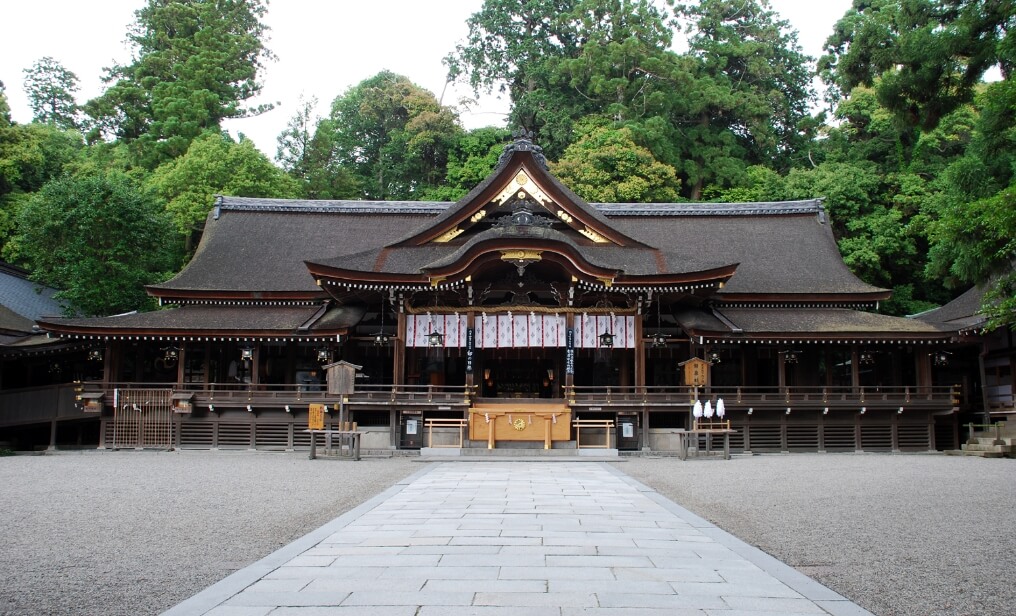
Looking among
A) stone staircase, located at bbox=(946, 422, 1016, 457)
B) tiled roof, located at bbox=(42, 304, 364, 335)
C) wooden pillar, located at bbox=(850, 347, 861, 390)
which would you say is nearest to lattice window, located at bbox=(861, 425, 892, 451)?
wooden pillar, located at bbox=(850, 347, 861, 390)

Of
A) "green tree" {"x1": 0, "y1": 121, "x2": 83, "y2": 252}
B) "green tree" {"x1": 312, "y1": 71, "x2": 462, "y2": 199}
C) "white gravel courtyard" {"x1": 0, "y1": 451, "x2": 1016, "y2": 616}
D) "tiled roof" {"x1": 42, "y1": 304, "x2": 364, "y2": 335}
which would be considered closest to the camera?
"white gravel courtyard" {"x1": 0, "y1": 451, "x2": 1016, "y2": 616}

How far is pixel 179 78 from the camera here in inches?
1706

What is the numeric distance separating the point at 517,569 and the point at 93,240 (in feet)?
85.6

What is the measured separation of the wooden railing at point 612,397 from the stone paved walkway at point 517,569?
10.9 m

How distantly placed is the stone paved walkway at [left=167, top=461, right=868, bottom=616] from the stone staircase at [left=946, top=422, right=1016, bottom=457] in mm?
14016

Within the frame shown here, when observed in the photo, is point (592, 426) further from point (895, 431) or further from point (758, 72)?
point (758, 72)

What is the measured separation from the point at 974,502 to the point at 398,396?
13.9 m

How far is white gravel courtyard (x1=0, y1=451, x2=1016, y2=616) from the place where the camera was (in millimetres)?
5984

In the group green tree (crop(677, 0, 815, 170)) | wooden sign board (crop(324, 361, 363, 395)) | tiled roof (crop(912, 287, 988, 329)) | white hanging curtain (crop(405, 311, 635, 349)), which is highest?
green tree (crop(677, 0, 815, 170))

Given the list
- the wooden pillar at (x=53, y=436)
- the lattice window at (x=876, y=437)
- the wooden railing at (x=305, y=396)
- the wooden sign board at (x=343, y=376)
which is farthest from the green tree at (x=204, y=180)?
the lattice window at (x=876, y=437)

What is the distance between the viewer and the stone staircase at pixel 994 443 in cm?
1973

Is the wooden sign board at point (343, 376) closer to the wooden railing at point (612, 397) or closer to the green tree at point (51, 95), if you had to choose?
the wooden railing at point (612, 397)

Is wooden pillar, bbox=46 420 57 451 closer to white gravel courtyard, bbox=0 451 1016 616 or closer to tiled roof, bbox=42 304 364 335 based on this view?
tiled roof, bbox=42 304 364 335

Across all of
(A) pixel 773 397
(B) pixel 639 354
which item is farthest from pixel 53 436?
(A) pixel 773 397
